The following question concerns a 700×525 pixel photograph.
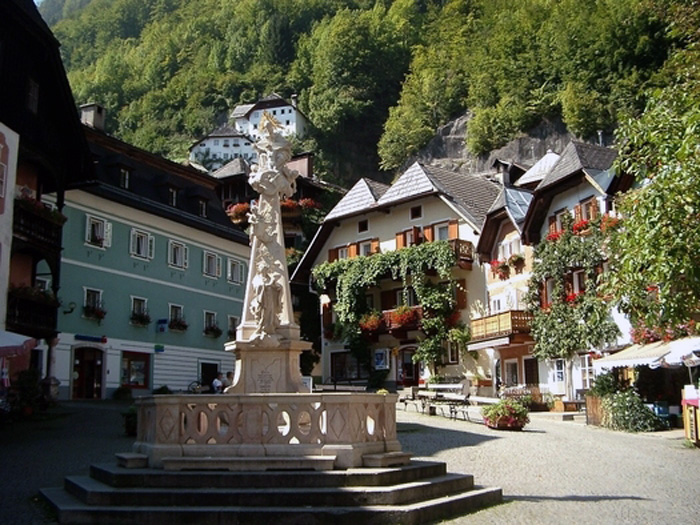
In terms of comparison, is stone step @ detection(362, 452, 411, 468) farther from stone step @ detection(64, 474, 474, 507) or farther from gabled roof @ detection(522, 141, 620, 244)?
gabled roof @ detection(522, 141, 620, 244)

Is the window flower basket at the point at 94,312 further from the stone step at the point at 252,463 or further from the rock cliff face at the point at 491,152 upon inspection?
the rock cliff face at the point at 491,152

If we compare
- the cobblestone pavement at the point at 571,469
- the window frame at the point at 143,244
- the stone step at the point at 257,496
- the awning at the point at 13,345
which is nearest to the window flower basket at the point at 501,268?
the cobblestone pavement at the point at 571,469

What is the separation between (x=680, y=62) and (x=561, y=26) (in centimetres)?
6123

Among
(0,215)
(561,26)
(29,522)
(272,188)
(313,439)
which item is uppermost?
(561,26)

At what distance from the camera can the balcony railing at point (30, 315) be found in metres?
25.1

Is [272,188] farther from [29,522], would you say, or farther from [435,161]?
[435,161]

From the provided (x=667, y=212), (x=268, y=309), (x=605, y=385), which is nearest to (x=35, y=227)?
(x=268, y=309)

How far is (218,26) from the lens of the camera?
14275cm

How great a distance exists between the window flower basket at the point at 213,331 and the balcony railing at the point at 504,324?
13153 millimetres

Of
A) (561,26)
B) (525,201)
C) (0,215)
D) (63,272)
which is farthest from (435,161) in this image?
(0,215)

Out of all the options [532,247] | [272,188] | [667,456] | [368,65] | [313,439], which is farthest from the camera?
[368,65]

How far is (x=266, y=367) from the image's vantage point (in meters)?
14.4

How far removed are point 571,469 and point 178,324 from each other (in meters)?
27.0

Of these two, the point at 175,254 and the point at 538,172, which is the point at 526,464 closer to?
the point at 175,254
